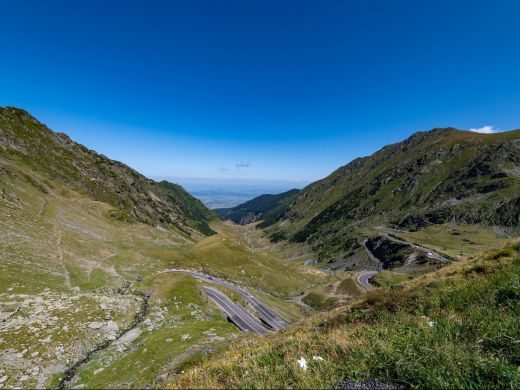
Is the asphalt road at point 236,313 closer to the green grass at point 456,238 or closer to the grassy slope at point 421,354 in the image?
the grassy slope at point 421,354

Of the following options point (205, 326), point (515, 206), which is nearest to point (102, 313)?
point (205, 326)

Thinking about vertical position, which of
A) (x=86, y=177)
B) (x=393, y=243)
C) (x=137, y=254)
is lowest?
(x=393, y=243)

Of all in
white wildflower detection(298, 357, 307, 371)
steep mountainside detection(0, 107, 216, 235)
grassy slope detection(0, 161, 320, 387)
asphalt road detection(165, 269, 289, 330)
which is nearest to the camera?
white wildflower detection(298, 357, 307, 371)

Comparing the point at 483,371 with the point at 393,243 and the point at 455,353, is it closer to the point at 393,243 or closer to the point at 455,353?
the point at 455,353

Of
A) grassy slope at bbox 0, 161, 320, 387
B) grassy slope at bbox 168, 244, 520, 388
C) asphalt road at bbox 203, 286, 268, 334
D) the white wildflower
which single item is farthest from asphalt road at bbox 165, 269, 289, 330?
the white wildflower

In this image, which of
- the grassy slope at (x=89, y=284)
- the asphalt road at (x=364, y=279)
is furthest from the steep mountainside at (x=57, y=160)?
the asphalt road at (x=364, y=279)

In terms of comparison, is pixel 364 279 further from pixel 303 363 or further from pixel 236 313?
pixel 303 363

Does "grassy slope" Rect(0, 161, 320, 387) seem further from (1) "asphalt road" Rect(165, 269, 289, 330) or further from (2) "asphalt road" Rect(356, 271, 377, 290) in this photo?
(2) "asphalt road" Rect(356, 271, 377, 290)

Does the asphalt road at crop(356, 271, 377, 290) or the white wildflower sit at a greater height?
the white wildflower
